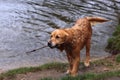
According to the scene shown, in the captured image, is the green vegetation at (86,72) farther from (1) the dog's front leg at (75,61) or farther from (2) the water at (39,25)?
(2) the water at (39,25)

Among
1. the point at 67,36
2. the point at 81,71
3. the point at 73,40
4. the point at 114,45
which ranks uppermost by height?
the point at 67,36

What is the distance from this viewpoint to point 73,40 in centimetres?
768

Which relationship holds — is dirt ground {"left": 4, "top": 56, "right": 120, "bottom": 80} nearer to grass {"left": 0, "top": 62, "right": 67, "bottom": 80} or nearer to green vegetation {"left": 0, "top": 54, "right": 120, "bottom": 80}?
green vegetation {"left": 0, "top": 54, "right": 120, "bottom": 80}

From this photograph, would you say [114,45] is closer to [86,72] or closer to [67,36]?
[86,72]

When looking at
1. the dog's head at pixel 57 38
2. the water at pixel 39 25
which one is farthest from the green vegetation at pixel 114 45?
the dog's head at pixel 57 38

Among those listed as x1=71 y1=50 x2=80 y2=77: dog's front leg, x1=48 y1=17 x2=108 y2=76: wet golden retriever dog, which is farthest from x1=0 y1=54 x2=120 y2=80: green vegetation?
x1=48 y1=17 x2=108 y2=76: wet golden retriever dog

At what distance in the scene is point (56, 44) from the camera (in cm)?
719

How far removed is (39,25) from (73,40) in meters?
6.14

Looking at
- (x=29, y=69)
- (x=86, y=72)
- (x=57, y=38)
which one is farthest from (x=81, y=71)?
(x=57, y=38)

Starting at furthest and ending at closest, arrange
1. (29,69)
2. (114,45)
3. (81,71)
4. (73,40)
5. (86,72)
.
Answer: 1. (114,45)
2. (29,69)
3. (81,71)
4. (86,72)
5. (73,40)

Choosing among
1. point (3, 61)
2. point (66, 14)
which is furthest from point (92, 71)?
point (66, 14)

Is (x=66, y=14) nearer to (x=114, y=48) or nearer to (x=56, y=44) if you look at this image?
(x=114, y=48)

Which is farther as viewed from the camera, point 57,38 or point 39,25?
point 39,25

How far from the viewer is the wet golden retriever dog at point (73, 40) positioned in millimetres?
7211
